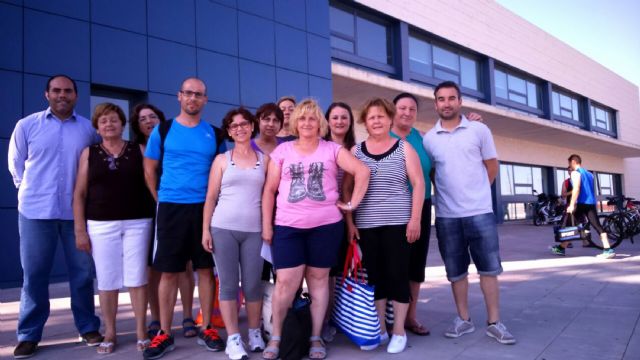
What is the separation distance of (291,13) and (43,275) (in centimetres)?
915

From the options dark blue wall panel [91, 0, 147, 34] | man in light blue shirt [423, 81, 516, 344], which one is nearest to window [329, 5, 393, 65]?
dark blue wall panel [91, 0, 147, 34]

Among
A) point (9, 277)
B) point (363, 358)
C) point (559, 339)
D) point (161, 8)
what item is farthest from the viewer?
point (161, 8)

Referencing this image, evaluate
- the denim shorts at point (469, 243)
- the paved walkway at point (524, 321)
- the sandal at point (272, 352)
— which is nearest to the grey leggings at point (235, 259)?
the sandal at point (272, 352)

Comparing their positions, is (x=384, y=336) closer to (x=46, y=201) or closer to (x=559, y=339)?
(x=559, y=339)

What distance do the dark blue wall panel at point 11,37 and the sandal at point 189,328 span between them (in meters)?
5.90

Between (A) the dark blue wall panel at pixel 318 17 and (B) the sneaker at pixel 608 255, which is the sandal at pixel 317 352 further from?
(A) the dark blue wall panel at pixel 318 17

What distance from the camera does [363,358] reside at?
3129 mm

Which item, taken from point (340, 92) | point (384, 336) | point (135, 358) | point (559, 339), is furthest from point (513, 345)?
point (340, 92)

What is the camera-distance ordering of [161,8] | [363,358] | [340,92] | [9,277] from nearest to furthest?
[363,358], [9,277], [161,8], [340,92]

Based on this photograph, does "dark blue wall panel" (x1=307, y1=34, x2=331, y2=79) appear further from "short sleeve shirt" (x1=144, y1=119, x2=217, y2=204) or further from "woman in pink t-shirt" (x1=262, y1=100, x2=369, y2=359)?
"woman in pink t-shirt" (x1=262, y1=100, x2=369, y2=359)

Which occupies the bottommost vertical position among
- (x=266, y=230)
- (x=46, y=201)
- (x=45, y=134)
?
(x=266, y=230)

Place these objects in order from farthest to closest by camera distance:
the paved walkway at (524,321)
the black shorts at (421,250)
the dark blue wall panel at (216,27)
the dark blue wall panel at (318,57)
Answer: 1. the dark blue wall panel at (318,57)
2. the dark blue wall panel at (216,27)
3. the black shorts at (421,250)
4. the paved walkway at (524,321)

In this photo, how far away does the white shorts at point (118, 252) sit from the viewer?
11.2 ft

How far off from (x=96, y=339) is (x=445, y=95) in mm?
3422
